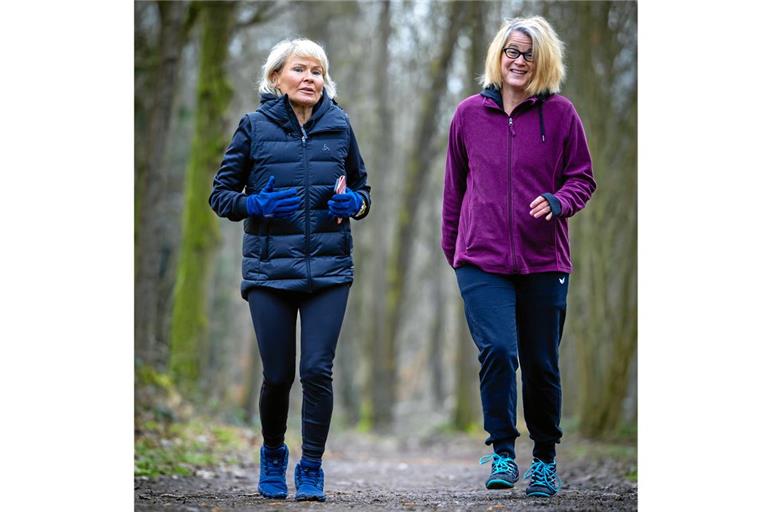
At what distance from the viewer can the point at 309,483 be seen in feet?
15.3

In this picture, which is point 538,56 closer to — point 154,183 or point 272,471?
point 272,471

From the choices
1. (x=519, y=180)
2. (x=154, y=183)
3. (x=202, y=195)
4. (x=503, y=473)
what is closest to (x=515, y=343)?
(x=503, y=473)

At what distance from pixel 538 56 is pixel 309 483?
7.83 ft

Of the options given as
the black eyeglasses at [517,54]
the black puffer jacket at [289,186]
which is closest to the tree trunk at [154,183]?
the black puffer jacket at [289,186]

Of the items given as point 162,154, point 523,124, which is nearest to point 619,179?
point 162,154

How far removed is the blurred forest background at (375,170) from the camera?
9.12 meters

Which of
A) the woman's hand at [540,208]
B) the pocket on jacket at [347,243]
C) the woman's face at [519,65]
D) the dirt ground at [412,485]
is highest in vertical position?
the woman's face at [519,65]

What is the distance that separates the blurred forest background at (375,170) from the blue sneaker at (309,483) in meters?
3.18

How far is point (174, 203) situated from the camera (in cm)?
1588

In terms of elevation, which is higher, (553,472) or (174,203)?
(174,203)

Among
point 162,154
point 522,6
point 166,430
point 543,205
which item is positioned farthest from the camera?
point 522,6

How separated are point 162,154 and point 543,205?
512 centimetres

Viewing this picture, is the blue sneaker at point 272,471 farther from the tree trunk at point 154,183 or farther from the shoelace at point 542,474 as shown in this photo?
the tree trunk at point 154,183
